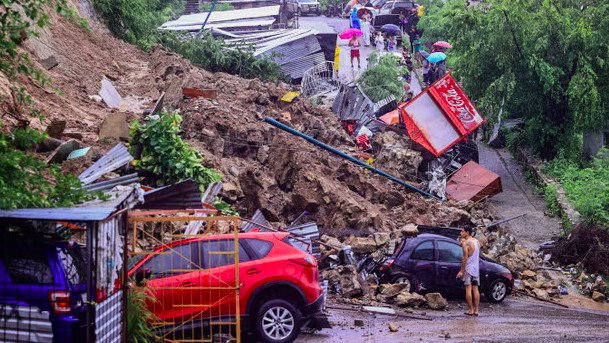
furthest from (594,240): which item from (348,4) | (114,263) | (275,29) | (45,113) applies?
(348,4)

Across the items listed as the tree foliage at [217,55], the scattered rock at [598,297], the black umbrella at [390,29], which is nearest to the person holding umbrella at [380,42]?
the black umbrella at [390,29]

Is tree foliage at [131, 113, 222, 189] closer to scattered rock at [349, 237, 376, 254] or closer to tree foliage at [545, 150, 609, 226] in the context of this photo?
scattered rock at [349, 237, 376, 254]

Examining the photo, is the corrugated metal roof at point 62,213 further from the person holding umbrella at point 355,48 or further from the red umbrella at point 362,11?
the red umbrella at point 362,11

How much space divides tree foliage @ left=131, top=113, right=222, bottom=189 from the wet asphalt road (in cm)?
362

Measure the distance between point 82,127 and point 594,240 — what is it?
11327 mm

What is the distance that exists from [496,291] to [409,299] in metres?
2.11

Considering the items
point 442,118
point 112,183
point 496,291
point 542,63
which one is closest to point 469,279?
point 496,291

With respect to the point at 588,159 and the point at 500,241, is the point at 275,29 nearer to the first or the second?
the point at 588,159

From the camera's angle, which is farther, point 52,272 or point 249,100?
point 249,100

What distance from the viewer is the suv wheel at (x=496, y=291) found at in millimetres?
17094

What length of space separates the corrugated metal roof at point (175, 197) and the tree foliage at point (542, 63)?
1779cm

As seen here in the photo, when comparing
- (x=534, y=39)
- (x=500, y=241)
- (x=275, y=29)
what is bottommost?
(x=500, y=241)

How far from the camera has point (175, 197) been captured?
38.6 ft

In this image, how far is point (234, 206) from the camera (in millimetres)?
17531
